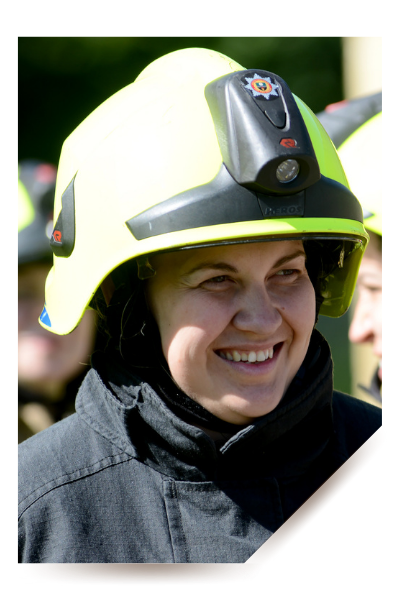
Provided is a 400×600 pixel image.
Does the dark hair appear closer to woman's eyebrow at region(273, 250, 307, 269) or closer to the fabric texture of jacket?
the fabric texture of jacket

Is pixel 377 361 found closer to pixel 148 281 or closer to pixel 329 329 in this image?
pixel 329 329

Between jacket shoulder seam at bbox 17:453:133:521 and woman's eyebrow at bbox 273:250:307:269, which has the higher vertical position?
woman's eyebrow at bbox 273:250:307:269

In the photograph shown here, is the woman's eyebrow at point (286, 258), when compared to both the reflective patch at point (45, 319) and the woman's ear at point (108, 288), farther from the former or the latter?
the reflective patch at point (45, 319)

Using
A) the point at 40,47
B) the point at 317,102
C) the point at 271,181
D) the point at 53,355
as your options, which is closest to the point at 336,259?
the point at 271,181

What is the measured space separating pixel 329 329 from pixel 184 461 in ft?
11.0

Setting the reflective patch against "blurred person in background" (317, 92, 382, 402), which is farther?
"blurred person in background" (317, 92, 382, 402)

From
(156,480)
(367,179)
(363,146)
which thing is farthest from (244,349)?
(363,146)

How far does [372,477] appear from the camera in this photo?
2096 millimetres

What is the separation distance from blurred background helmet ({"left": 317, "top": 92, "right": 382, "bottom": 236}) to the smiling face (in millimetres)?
1396

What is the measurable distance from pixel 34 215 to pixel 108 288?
1.66 m

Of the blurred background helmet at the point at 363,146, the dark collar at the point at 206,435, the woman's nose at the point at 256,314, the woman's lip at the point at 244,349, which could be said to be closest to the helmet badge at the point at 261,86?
the woman's nose at the point at 256,314

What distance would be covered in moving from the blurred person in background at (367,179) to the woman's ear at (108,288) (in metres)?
1.57


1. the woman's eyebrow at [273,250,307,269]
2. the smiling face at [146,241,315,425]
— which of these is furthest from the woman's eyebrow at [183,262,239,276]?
the woman's eyebrow at [273,250,307,269]

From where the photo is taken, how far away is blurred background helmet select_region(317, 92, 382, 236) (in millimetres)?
3217
